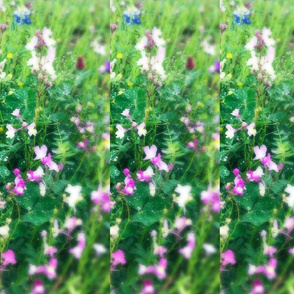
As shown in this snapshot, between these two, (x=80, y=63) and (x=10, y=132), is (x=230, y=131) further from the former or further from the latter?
(x=10, y=132)

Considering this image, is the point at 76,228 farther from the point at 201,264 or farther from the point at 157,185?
the point at 201,264

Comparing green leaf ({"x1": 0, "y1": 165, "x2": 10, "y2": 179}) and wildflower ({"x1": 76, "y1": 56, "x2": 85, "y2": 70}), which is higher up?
wildflower ({"x1": 76, "y1": 56, "x2": 85, "y2": 70})

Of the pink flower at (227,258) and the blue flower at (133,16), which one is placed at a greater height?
the blue flower at (133,16)

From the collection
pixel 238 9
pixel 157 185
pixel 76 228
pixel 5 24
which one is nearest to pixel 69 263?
pixel 76 228

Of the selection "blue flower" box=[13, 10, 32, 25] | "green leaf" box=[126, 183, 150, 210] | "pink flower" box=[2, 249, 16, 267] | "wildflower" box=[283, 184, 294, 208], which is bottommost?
"pink flower" box=[2, 249, 16, 267]

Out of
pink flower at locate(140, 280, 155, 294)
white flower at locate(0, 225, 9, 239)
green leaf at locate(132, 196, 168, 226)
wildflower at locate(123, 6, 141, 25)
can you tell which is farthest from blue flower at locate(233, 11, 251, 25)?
white flower at locate(0, 225, 9, 239)

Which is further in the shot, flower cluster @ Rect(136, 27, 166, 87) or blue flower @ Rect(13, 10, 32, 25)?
blue flower @ Rect(13, 10, 32, 25)

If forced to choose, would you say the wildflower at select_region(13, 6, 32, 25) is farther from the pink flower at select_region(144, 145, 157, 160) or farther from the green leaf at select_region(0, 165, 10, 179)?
the pink flower at select_region(144, 145, 157, 160)

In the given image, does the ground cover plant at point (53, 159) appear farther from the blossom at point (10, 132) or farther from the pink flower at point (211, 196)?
the pink flower at point (211, 196)

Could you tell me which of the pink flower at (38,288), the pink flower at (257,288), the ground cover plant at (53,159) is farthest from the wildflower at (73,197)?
the pink flower at (257,288)
